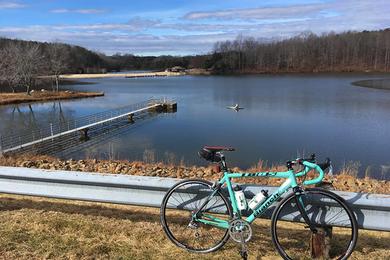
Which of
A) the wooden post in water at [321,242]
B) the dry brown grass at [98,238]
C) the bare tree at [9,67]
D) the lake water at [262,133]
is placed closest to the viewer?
the wooden post in water at [321,242]

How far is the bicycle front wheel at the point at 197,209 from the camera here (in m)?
4.12

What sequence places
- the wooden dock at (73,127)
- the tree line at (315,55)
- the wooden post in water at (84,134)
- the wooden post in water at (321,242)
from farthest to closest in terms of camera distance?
1. the tree line at (315,55)
2. the wooden post in water at (84,134)
3. the wooden dock at (73,127)
4. the wooden post in water at (321,242)

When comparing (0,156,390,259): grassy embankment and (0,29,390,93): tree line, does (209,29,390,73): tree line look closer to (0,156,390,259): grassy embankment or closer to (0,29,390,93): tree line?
(0,29,390,93): tree line

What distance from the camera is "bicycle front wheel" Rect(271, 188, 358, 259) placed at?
3.73 meters

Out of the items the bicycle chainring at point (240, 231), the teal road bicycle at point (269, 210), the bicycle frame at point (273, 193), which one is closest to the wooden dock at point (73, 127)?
the teal road bicycle at point (269, 210)

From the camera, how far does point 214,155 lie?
4.03 m

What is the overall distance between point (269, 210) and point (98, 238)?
1837mm

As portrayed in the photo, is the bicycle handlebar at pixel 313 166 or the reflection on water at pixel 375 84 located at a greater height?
the bicycle handlebar at pixel 313 166

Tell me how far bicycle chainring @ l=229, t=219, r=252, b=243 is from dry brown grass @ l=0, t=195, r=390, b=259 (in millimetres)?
212

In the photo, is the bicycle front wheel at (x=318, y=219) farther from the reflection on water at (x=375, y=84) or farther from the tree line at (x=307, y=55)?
the tree line at (x=307, y=55)

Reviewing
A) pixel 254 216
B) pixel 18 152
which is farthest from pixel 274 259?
pixel 18 152

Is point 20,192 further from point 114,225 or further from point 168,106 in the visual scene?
point 168,106

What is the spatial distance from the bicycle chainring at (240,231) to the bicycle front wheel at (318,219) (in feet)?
0.84

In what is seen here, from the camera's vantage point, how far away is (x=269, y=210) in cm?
402
